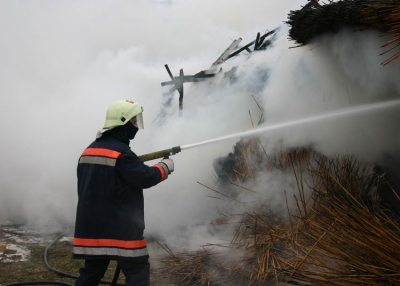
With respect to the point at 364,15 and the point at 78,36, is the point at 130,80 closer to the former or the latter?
the point at 78,36

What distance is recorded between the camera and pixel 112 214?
329cm

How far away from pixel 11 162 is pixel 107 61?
144 inches

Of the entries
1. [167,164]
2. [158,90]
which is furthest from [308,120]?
[158,90]

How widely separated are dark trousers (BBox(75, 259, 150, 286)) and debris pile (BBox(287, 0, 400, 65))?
2401mm

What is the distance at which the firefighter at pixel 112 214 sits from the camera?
3.25 m

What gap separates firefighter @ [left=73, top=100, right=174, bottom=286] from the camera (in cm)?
325

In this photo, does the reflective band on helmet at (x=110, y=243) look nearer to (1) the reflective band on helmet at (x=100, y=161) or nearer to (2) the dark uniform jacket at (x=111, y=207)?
(2) the dark uniform jacket at (x=111, y=207)

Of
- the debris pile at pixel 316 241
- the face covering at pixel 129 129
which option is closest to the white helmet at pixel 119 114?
the face covering at pixel 129 129

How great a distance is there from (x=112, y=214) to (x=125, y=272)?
0.45 metres

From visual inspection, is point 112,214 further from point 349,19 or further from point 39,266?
point 349,19

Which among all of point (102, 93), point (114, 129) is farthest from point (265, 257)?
point (102, 93)

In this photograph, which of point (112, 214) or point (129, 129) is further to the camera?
point (129, 129)

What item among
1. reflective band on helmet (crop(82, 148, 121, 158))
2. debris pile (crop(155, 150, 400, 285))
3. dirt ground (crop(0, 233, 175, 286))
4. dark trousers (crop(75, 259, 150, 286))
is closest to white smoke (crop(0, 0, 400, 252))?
debris pile (crop(155, 150, 400, 285))

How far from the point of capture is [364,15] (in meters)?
3.38
